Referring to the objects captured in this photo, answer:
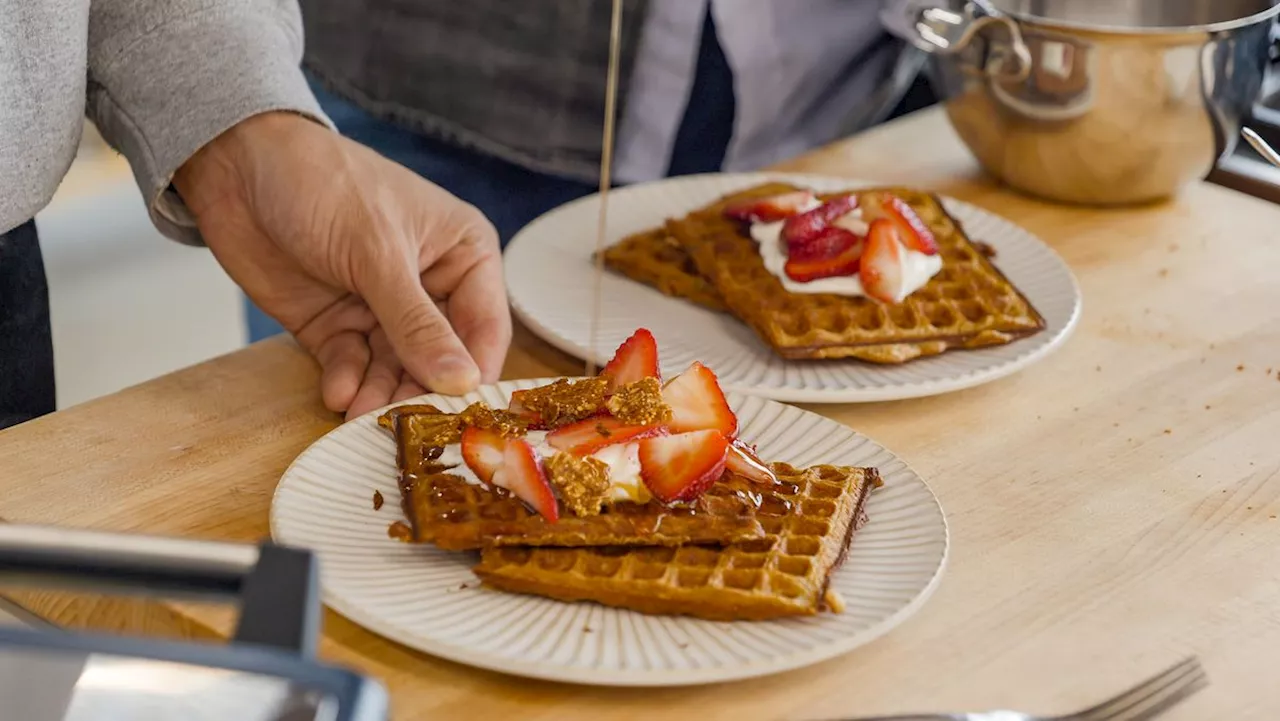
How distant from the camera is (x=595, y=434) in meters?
1.00

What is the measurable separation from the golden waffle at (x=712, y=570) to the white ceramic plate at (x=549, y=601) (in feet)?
0.03

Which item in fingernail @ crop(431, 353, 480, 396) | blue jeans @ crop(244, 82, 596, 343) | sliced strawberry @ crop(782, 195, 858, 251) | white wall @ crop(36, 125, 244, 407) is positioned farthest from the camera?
white wall @ crop(36, 125, 244, 407)

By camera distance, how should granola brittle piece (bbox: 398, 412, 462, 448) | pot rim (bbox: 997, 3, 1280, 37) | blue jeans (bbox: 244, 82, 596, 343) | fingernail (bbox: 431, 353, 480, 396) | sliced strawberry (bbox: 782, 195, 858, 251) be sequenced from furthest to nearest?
1. blue jeans (bbox: 244, 82, 596, 343)
2. pot rim (bbox: 997, 3, 1280, 37)
3. sliced strawberry (bbox: 782, 195, 858, 251)
4. fingernail (bbox: 431, 353, 480, 396)
5. granola brittle piece (bbox: 398, 412, 462, 448)

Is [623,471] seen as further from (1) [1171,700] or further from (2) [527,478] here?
(1) [1171,700]

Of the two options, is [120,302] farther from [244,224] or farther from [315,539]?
[315,539]

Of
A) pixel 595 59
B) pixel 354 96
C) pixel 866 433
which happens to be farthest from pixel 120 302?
pixel 866 433

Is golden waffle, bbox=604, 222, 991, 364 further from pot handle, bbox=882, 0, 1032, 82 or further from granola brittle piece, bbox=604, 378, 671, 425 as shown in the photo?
granola brittle piece, bbox=604, 378, 671, 425

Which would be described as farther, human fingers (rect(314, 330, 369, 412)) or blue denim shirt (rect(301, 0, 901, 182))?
blue denim shirt (rect(301, 0, 901, 182))

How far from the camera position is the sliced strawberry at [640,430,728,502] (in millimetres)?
980

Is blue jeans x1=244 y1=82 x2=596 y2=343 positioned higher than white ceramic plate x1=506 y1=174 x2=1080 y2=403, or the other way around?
white ceramic plate x1=506 y1=174 x2=1080 y2=403

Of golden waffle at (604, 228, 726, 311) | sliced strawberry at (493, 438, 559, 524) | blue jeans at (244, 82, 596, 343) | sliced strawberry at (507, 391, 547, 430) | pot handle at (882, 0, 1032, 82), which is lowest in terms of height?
blue jeans at (244, 82, 596, 343)

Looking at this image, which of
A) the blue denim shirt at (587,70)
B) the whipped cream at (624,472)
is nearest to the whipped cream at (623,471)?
the whipped cream at (624,472)

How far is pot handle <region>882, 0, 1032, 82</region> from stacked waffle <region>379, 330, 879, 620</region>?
721mm

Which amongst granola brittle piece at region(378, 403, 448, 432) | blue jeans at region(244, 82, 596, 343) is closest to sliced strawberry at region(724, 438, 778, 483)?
granola brittle piece at region(378, 403, 448, 432)
